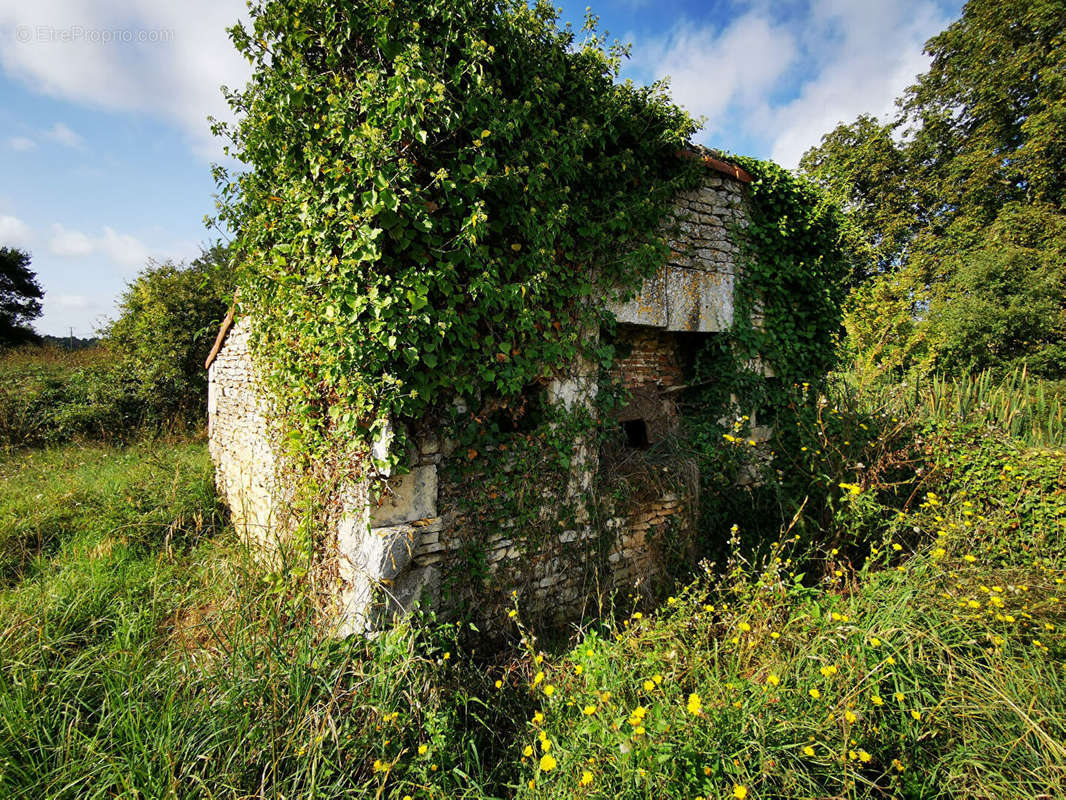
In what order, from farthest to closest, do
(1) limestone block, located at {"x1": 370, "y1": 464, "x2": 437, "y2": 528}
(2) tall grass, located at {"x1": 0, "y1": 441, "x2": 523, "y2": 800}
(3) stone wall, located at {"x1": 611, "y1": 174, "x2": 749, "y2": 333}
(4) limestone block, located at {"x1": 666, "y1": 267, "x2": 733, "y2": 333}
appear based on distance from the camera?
(4) limestone block, located at {"x1": 666, "y1": 267, "x2": 733, "y2": 333}, (3) stone wall, located at {"x1": 611, "y1": 174, "x2": 749, "y2": 333}, (1) limestone block, located at {"x1": 370, "y1": 464, "x2": 437, "y2": 528}, (2) tall grass, located at {"x1": 0, "y1": 441, "x2": 523, "y2": 800}

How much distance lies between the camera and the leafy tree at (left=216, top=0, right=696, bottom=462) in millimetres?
2643

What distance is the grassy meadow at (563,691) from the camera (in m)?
1.86

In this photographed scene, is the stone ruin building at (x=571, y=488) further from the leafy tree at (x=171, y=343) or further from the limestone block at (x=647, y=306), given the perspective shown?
the leafy tree at (x=171, y=343)

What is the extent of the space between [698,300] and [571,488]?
224 centimetres

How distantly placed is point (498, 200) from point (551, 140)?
1.91 feet

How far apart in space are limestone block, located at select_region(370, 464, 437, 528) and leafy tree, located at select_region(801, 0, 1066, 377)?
8.76 metres

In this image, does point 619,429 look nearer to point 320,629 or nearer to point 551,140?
point 551,140

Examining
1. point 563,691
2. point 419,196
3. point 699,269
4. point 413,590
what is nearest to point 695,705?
point 563,691

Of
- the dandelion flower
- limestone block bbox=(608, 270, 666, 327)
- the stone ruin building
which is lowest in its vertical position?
the dandelion flower

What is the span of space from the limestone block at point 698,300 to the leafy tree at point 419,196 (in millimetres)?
900

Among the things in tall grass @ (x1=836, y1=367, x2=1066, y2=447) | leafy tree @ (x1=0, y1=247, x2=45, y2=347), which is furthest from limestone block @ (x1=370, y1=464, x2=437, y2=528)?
leafy tree @ (x1=0, y1=247, x2=45, y2=347)

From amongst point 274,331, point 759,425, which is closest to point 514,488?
point 274,331

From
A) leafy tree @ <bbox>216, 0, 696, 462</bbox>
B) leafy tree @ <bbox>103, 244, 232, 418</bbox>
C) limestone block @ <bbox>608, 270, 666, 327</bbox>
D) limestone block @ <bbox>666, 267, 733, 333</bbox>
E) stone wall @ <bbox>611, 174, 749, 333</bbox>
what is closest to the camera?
leafy tree @ <bbox>216, 0, 696, 462</bbox>

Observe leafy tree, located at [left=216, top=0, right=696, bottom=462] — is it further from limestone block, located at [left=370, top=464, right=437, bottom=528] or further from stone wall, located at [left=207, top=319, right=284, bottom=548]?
stone wall, located at [left=207, top=319, right=284, bottom=548]
